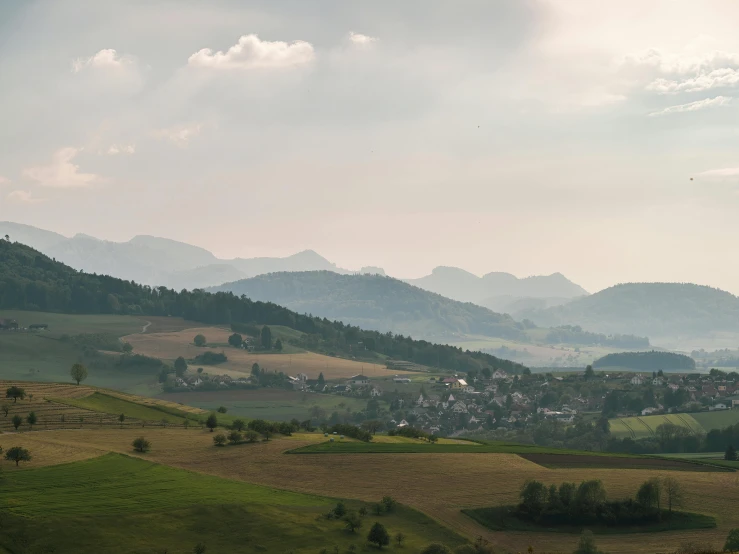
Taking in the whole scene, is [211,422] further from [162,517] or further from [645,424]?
[645,424]

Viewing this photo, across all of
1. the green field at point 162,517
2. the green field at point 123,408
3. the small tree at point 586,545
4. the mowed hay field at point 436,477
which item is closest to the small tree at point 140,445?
the mowed hay field at point 436,477

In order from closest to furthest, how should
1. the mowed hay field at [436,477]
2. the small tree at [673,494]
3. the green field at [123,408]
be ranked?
the mowed hay field at [436,477] < the small tree at [673,494] < the green field at [123,408]

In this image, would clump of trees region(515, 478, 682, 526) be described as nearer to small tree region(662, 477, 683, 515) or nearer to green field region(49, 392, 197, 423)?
small tree region(662, 477, 683, 515)

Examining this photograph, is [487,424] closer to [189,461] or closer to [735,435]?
[735,435]

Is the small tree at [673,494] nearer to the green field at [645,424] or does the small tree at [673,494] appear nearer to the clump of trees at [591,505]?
the clump of trees at [591,505]

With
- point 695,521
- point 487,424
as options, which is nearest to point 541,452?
point 695,521

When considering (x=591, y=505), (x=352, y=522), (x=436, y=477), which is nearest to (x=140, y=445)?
(x=436, y=477)

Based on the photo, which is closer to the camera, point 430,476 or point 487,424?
point 430,476
